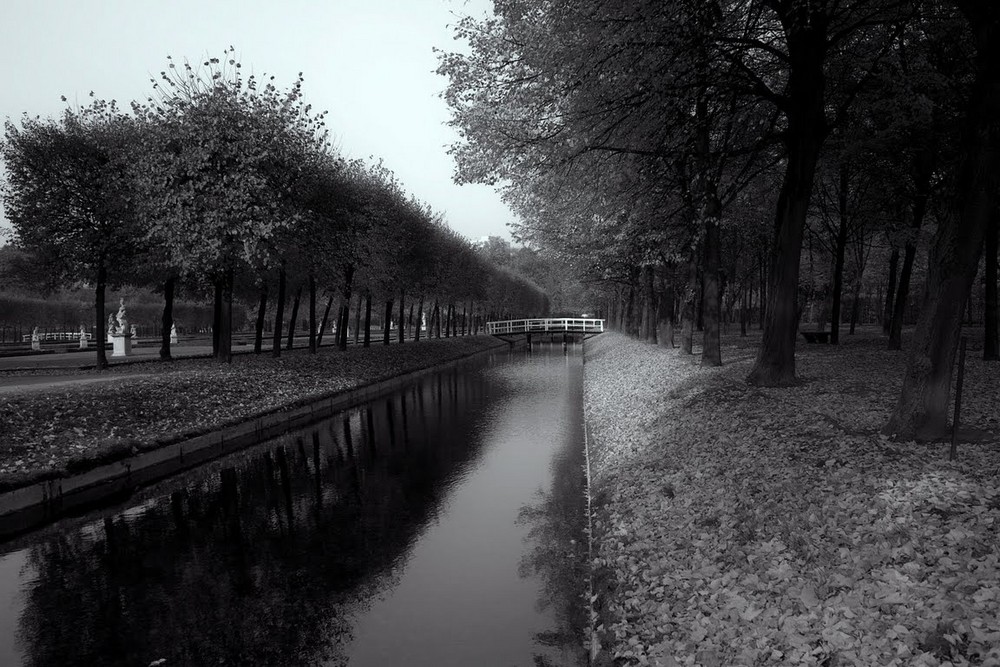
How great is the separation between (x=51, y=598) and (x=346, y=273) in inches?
1134

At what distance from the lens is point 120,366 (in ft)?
86.6

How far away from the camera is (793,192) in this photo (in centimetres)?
1450

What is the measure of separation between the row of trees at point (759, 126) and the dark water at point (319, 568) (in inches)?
263

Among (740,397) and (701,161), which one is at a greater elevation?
(701,161)

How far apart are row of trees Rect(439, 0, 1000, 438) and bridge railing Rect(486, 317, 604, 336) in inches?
1990

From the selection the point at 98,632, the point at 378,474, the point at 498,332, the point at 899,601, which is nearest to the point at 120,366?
the point at 378,474

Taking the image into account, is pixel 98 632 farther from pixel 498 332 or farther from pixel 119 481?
pixel 498 332

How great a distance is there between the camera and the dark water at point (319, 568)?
24.8 feet

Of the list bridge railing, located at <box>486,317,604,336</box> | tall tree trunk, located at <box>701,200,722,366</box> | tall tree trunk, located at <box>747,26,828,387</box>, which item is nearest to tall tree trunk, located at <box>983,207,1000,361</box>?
tall tree trunk, located at <box>701,200,722,366</box>

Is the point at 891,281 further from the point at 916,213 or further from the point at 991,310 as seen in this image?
the point at 991,310

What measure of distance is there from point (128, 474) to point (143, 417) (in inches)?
120

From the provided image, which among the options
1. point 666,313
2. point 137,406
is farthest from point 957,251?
point 666,313

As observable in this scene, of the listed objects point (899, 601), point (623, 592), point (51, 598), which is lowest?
point (51, 598)

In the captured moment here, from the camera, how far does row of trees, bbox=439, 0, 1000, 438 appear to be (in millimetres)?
9070
